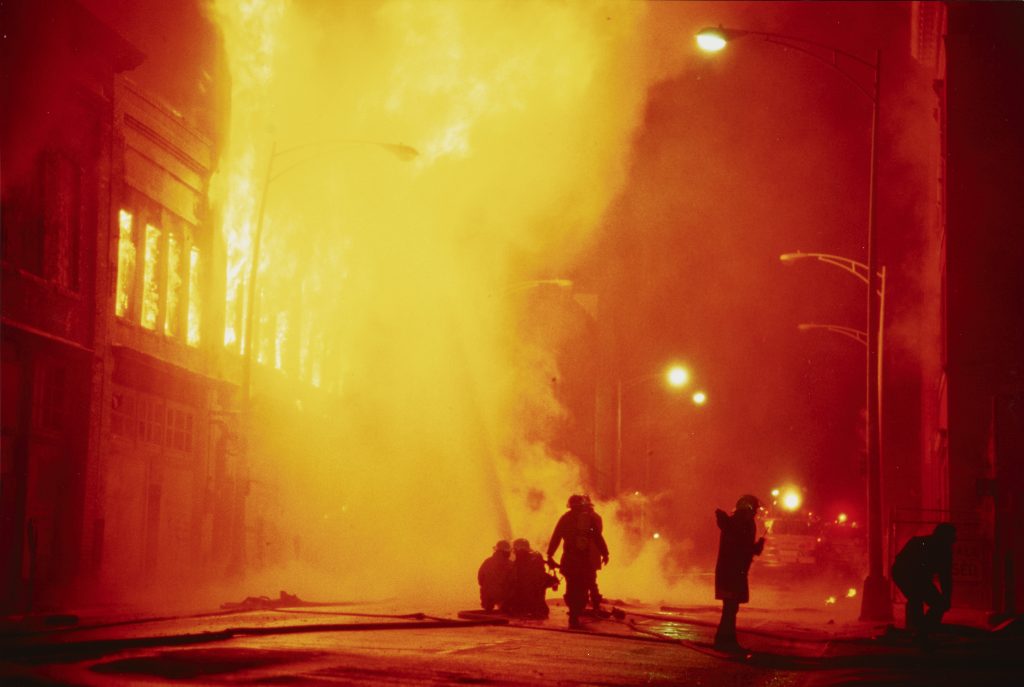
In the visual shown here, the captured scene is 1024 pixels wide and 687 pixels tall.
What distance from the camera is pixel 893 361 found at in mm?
53312

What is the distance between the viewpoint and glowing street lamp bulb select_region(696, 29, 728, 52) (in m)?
20.6

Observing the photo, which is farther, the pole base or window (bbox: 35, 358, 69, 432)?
window (bbox: 35, 358, 69, 432)

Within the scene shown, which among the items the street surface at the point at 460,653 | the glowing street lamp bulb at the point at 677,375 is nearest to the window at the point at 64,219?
the street surface at the point at 460,653

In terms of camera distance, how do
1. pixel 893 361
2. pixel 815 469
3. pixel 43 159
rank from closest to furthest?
pixel 43 159
pixel 893 361
pixel 815 469

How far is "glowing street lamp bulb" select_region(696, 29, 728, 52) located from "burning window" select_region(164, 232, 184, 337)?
48.6 feet

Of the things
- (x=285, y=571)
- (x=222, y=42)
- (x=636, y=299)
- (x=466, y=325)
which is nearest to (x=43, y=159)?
(x=222, y=42)

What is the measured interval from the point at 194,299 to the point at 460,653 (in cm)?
2242

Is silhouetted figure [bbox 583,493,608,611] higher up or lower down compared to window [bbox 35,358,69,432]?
lower down

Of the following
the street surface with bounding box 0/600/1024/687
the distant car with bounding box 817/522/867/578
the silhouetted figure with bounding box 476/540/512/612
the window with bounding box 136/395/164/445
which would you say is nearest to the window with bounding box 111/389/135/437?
the window with bounding box 136/395/164/445

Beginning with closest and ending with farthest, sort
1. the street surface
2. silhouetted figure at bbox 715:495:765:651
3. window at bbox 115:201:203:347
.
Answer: the street surface, silhouetted figure at bbox 715:495:765:651, window at bbox 115:201:203:347

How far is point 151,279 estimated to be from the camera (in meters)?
30.0

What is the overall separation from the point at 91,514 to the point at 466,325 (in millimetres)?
23652

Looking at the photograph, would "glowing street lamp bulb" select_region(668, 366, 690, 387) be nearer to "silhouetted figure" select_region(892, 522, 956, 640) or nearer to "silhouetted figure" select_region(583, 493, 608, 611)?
"silhouetted figure" select_region(583, 493, 608, 611)

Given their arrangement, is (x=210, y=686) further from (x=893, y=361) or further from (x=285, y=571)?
(x=893, y=361)
